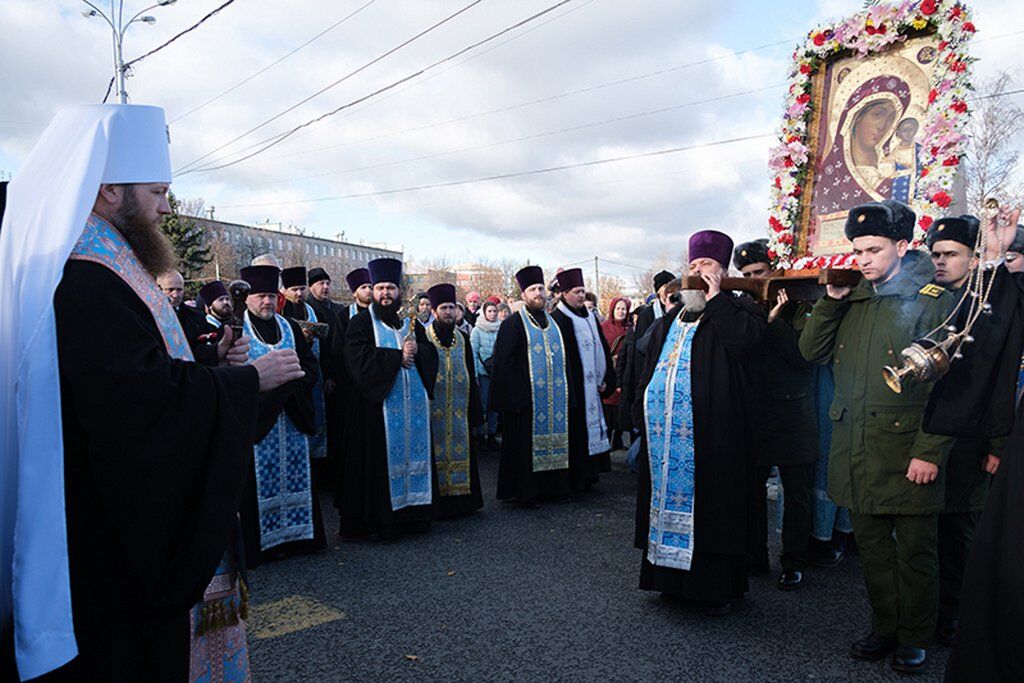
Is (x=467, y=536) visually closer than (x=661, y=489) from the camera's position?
No

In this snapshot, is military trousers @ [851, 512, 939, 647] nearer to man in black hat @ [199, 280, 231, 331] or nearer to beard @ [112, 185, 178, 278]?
beard @ [112, 185, 178, 278]

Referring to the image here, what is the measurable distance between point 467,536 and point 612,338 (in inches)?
174

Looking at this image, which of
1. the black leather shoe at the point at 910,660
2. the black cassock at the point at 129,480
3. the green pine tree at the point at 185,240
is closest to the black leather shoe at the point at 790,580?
the black leather shoe at the point at 910,660

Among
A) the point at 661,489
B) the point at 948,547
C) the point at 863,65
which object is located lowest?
the point at 948,547

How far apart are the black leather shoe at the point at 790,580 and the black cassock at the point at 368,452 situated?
281cm

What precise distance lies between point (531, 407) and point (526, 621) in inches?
115

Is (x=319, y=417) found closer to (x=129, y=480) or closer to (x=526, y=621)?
(x=526, y=621)

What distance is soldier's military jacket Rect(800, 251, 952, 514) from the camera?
317cm

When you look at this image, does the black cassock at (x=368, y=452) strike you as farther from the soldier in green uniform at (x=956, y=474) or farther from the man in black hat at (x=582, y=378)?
the soldier in green uniform at (x=956, y=474)

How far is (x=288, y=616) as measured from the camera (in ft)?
13.2

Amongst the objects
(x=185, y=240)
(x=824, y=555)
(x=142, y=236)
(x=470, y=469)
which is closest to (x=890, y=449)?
(x=824, y=555)

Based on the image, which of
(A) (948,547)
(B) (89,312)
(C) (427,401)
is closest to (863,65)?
(A) (948,547)

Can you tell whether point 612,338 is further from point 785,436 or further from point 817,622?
point 817,622

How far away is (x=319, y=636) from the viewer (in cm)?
373
